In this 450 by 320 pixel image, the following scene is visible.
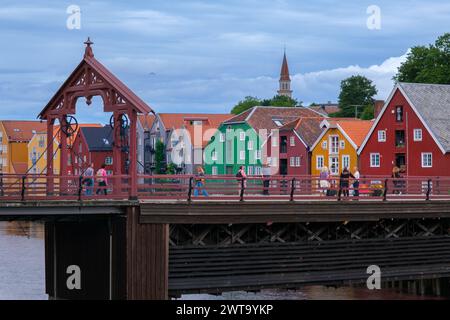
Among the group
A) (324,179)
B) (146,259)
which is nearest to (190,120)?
(324,179)

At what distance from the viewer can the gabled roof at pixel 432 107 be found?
81750 mm

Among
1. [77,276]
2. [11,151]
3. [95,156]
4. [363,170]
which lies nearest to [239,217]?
[77,276]

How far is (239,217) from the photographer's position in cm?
3522

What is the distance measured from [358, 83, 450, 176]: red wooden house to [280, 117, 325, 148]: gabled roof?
1828 centimetres

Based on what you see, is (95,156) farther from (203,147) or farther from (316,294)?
(316,294)

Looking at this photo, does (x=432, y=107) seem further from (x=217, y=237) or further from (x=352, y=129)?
(x=217, y=237)

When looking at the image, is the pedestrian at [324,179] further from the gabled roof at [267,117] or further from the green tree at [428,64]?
the gabled roof at [267,117]

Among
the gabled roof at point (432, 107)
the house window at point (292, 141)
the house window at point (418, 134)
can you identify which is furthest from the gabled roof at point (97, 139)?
the house window at point (418, 134)

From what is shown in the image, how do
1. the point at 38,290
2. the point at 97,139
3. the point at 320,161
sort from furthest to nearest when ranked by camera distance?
the point at 97,139 → the point at 320,161 → the point at 38,290

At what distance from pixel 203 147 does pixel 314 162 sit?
2499cm

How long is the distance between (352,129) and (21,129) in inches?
4151

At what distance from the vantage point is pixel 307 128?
10981cm

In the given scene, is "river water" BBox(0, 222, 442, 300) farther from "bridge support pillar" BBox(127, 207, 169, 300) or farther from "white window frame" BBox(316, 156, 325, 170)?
"white window frame" BBox(316, 156, 325, 170)

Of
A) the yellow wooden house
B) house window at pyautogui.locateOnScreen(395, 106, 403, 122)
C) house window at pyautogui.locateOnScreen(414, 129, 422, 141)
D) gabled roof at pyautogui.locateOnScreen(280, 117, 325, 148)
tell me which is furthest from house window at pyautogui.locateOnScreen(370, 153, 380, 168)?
gabled roof at pyautogui.locateOnScreen(280, 117, 325, 148)
